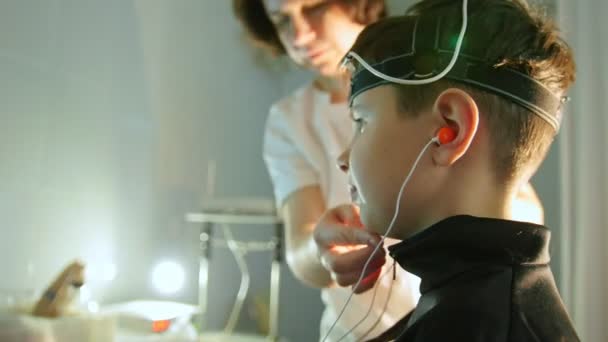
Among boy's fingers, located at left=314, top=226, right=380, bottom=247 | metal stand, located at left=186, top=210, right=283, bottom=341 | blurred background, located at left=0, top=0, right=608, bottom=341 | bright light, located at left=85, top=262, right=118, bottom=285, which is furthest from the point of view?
metal stand, located at left=186, top=210, right=283, bottom=341

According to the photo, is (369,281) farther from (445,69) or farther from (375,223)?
(445,69)

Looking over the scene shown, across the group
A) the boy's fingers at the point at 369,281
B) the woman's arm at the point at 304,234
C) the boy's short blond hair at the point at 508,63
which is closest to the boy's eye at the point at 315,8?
the woman's arm at the point at 304,234

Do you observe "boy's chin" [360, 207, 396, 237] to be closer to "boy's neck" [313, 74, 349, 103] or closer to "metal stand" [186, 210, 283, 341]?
"boy's neck" [313, 74, 349, 103]

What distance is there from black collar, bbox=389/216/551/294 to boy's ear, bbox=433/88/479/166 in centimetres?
7

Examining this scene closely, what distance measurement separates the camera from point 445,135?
562 mm

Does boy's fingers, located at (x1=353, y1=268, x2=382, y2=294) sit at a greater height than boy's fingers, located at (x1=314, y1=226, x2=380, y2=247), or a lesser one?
lesser

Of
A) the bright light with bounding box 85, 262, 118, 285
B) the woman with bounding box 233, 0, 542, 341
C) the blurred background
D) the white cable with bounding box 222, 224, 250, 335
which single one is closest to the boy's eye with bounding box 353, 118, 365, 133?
the woman with bounding box 233, 0, 542, 341

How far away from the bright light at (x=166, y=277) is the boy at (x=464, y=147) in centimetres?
87

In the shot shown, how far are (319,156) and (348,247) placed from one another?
1.36ft

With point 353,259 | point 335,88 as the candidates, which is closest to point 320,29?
point 335,88

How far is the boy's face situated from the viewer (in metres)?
0.59

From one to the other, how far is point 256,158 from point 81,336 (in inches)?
40.9

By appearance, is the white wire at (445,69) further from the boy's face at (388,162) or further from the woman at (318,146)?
the woman at (318,146)

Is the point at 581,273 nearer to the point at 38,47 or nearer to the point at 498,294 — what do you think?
the point at 498,294
